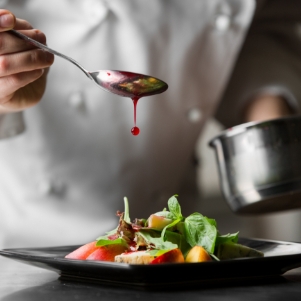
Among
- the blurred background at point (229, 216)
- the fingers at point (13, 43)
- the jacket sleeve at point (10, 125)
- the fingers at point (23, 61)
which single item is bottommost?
the blurred background at point (229, 216)

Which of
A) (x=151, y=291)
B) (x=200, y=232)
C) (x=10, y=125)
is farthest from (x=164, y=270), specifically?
(x=10, y=125)

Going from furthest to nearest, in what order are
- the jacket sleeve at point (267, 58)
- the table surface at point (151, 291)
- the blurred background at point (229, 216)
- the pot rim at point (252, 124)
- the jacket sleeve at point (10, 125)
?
1. the blurred background at point (229, 216)
2. the jacket sleeve at point (267, 58)
3. the jacket sleeve at point (10, 125)
4. the pot rim at point (252, 124)
5. the table surface at point (151, 291)

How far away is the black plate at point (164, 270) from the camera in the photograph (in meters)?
0.56

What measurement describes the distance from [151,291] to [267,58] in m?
1.32

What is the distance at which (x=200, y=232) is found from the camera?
2.24 feet

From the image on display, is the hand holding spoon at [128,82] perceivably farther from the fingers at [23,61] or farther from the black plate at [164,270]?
the black plate at [164,270]

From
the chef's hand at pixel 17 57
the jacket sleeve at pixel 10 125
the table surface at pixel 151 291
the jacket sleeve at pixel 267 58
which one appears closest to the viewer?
the table surface at pixel 151 291

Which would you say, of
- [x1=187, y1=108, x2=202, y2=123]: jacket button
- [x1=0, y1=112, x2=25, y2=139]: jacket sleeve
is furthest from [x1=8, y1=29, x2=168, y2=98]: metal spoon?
[x1=187, y1=108, x2=202, y2=123]: jacket button

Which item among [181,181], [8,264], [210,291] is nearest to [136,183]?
[181,181]

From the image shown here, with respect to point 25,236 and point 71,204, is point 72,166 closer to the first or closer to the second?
point 71,204

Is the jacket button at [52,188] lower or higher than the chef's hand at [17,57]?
lower

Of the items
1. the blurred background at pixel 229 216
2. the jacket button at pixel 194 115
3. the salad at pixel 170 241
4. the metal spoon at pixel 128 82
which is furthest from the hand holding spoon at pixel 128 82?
the blurred background at pixel 229 216

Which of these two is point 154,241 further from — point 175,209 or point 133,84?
point 133,84

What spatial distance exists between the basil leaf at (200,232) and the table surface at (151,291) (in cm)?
6
